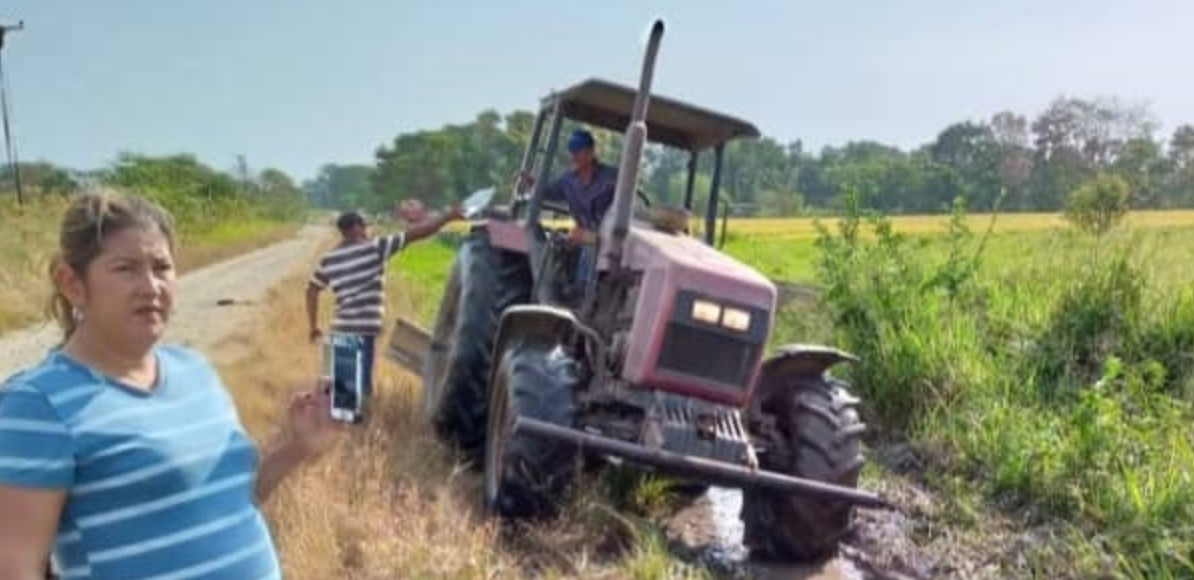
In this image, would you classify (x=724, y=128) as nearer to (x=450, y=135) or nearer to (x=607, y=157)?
Result: (x=607, y=157)

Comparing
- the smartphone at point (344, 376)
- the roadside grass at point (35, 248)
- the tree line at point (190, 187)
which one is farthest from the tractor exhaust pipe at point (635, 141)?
the tree line at point (190, 187)

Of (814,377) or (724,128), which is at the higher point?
(724,128)

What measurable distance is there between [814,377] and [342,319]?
9.43 feet

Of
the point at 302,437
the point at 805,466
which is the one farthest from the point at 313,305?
the point at 302,437

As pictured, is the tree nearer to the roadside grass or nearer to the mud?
the mud

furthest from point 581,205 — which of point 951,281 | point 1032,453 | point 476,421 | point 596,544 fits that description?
point 951,281

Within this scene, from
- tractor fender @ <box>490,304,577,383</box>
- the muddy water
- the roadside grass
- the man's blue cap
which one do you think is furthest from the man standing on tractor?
the roadside grass

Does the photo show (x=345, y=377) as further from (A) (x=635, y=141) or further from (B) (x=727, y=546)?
(B) (x=727, y=546)

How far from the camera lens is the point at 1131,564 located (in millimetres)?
4637

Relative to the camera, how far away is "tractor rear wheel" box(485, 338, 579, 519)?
15.5 ft

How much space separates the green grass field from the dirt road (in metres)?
4.79

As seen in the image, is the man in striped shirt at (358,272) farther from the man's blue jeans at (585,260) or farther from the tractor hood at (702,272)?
the tractor hood at (702,272)

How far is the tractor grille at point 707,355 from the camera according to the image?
486 cm

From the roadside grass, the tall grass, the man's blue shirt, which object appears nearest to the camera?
the tall grass
